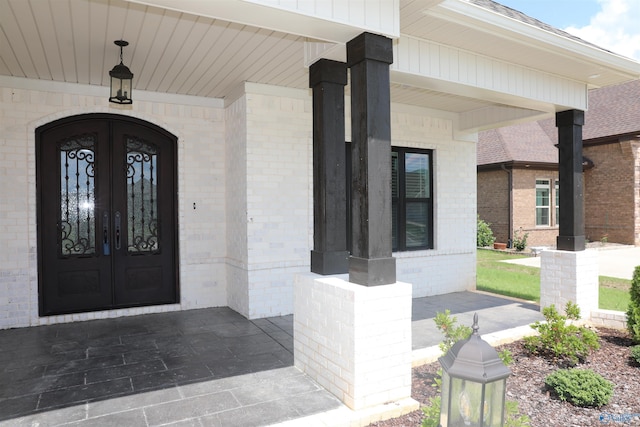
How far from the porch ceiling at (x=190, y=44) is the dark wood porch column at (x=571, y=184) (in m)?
0.58

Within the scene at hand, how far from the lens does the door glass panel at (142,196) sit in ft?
19.2

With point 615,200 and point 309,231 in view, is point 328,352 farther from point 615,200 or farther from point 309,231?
point 615,200

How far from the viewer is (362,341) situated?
3020mm

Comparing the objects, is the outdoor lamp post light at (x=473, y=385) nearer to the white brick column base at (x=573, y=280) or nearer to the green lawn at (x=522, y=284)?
the white brick column base at (x=573, y=280)

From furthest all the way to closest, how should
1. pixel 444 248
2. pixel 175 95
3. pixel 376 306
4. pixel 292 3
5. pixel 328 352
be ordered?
1. pixel 444 248
2. pixel 175 95
3. pixel 328 352
4. pixel 376 306
5. pixel 292 3

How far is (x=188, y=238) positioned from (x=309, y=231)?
5.65ft

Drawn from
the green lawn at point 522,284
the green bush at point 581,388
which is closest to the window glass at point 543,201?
the green lawn at point 522,284

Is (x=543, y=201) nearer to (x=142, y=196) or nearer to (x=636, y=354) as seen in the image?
(x=636, y=354)

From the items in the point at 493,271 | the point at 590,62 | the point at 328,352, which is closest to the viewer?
the point at 328,352

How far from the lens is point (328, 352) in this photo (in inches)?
131

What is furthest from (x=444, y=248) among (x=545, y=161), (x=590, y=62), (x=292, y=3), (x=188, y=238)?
(x=545, y=161)

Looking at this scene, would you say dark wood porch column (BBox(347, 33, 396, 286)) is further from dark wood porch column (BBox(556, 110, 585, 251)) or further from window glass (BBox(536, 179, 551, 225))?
window glass (BBox(536, 179, 551, 225))

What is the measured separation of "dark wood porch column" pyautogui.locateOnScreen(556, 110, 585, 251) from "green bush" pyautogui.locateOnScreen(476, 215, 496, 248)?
919 centimetres

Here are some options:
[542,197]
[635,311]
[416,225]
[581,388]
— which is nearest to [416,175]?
[416,225]
